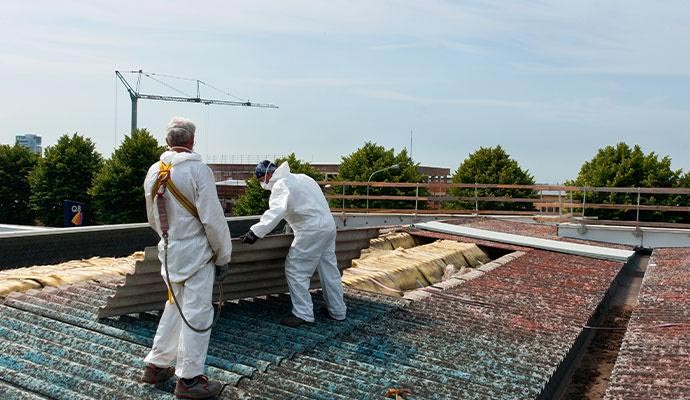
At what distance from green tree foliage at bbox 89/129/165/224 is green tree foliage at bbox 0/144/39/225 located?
22.3 ft

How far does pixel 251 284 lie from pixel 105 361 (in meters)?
1.56

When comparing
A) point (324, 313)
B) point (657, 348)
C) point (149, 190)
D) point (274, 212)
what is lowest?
point (657, 348)

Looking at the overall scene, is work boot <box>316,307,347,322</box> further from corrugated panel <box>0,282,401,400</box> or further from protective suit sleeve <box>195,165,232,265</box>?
protective suit sleeve <box>195,165,232,265</box>

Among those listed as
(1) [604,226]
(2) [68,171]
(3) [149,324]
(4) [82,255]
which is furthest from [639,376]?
(2) [68,171]

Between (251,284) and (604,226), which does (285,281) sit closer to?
(251,284)

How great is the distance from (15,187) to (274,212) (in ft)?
111

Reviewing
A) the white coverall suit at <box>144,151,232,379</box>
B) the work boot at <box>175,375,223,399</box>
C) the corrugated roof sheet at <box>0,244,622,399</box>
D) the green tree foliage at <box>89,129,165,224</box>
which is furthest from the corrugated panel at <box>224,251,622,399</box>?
the green tree foliage at <box>89,129,165,224</box>

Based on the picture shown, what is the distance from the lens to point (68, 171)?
32.3 m

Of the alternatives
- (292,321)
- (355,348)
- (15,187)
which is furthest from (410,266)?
(15,187)

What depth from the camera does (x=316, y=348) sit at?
4918mm

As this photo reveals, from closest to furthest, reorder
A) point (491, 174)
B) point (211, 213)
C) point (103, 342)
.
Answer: point (211, 213) → point (103, 342) → point (491, 174)

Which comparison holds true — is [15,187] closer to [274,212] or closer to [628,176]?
[628,176]

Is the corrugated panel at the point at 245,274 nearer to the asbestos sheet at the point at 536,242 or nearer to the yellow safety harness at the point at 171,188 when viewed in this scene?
the yellow safety harness at the point at 171,188

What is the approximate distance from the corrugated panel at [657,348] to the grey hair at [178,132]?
3103mm
